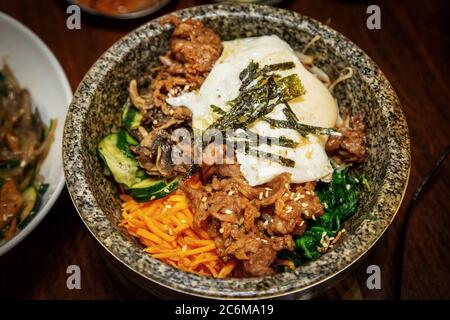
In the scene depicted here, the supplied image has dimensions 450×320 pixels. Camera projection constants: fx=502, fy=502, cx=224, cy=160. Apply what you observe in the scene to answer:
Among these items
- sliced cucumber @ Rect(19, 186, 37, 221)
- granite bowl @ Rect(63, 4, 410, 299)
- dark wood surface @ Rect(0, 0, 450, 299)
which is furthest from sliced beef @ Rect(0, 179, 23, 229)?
granite bowl @ Rect(63, 4, 410, 299)

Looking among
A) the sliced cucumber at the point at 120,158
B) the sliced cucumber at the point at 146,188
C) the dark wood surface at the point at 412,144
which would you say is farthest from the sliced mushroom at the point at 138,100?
the dark wood surface at the point at 412,144

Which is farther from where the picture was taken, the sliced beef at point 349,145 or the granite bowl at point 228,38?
the sliced beef at point 349,145

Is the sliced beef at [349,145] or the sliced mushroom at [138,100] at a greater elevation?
the sliced mushroom at [138,100]

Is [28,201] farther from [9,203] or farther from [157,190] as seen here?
[157,190]

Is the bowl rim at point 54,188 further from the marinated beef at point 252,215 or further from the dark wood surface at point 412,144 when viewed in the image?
the marinated beef at point 252,215

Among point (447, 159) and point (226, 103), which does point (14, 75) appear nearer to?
point (226, 103)

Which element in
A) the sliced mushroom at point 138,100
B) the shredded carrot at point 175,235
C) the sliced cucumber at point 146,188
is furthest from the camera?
the sliced mushroom at point 138,100

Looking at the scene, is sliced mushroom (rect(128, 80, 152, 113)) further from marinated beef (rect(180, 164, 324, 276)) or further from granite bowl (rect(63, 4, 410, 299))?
marinated beef (rect(180, 164, 324, 276))
